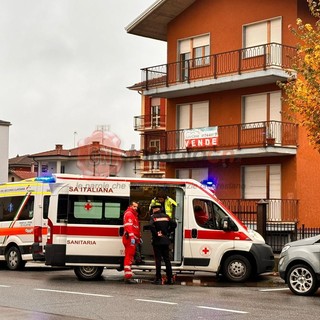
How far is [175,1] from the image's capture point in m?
31.6

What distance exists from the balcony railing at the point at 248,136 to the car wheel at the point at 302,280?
13523 mm

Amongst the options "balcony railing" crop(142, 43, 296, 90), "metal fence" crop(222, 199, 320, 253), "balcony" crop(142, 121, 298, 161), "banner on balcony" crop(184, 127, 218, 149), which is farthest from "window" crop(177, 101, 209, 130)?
"metal fence" crop(222, 199, 320, 253)

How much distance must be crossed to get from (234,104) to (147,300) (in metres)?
18.2

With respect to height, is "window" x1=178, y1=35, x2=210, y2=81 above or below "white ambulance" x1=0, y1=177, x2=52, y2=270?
above

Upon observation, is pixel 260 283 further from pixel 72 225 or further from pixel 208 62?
pixel 208 62

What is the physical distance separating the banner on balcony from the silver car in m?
15.4

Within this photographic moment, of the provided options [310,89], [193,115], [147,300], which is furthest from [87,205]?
[193,115]

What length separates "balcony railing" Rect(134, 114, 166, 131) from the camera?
2289 inches

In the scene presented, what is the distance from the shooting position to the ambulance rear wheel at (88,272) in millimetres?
16719

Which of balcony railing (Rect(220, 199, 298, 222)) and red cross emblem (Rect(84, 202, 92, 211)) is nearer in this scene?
red cross emblem (Rect(84, 202, 92, 211))

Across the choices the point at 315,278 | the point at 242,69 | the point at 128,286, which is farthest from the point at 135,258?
the point at 242,69

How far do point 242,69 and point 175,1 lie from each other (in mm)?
5233

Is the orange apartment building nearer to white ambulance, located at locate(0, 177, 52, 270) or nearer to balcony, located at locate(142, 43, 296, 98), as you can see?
balcony, located at locate(142, 43, 296, 98)

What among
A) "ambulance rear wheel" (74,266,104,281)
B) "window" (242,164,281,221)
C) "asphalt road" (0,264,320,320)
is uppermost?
"window" (242,164,281,221)
